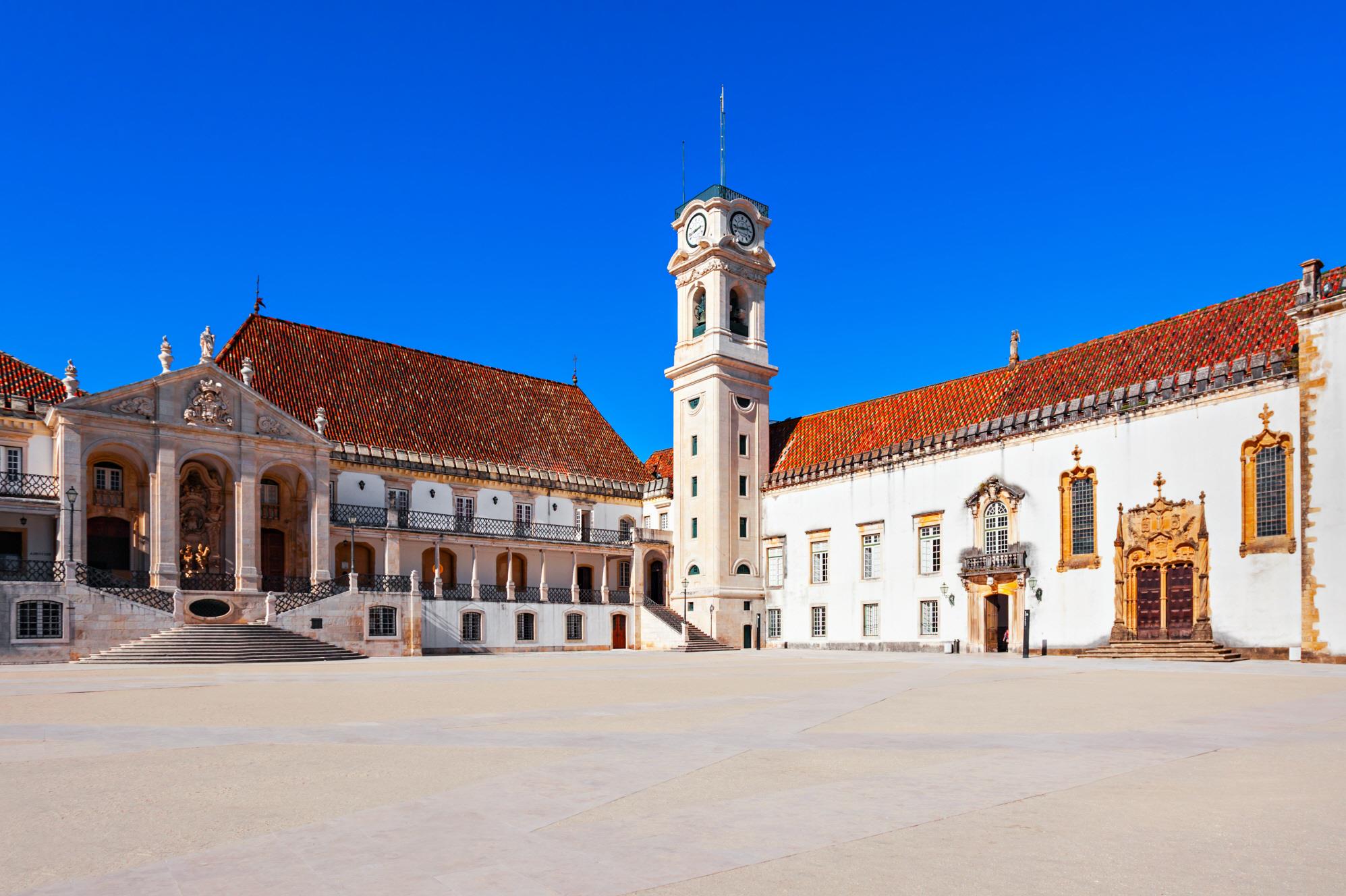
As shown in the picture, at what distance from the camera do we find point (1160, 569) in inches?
1318

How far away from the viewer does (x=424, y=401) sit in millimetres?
48812

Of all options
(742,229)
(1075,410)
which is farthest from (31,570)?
(1075,410)

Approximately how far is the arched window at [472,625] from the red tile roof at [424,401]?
8.28 meters

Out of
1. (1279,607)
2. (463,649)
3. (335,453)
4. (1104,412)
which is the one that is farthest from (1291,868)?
(335,453)

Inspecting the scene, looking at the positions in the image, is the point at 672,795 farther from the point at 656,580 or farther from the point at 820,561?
the point at 656,580

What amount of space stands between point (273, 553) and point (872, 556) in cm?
2416

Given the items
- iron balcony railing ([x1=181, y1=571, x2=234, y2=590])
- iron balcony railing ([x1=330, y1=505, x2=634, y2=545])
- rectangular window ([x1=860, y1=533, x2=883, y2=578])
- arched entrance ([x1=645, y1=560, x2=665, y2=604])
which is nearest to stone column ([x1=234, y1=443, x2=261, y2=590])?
iron balcony railing ([x1=181, y1=571, x2=234, y2=590])

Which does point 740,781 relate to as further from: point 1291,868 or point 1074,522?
point 1074,522

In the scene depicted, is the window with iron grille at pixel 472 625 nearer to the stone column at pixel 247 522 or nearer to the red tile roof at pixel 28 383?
the stone column at pixel 247 522

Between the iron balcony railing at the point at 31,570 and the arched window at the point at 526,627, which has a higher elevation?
the iron balcony railing at the point at 31,570

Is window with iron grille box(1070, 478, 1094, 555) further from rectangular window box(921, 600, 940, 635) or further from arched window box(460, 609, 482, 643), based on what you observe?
arched window box(460, 609, 482, 643)

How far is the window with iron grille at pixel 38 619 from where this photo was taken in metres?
29.7

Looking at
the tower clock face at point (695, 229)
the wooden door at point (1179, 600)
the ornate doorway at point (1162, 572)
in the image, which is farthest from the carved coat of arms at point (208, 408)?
the wooden door at point (1179, 600)

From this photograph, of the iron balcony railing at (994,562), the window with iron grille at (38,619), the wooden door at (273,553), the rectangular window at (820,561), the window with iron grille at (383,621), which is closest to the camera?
the window with iron grille at (38,619)
